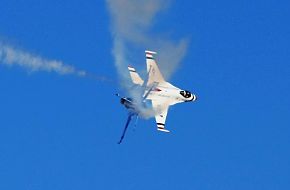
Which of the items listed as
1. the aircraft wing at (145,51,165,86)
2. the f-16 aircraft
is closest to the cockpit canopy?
the f-16 aircraft

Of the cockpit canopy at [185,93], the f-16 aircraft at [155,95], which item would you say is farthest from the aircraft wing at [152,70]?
the cockpit canopy at [185,93]

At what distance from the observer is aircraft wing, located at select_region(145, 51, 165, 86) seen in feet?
229

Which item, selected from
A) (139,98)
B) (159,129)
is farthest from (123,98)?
(159,129)

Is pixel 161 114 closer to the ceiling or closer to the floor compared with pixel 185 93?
closer to the floor

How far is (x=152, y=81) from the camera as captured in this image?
2736 inches

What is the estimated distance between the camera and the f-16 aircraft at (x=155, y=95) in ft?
220

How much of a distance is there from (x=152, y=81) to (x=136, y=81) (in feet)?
5.59

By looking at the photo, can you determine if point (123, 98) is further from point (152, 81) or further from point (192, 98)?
point (192, 98)

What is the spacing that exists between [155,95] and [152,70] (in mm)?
2123

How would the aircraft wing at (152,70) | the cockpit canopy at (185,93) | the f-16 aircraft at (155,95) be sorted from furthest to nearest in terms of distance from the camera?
1. the cockpit canopy at (185,93)
2. the aircraft wing at (152,70)
3. the f-16 aircraft at (155,95)

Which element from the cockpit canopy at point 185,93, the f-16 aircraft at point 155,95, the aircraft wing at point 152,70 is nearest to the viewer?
the f-16 aircraft at point 155,95

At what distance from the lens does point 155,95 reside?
69.4 metres

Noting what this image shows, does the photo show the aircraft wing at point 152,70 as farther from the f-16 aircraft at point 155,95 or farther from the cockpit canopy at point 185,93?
the cockpit canopy at point 185,93

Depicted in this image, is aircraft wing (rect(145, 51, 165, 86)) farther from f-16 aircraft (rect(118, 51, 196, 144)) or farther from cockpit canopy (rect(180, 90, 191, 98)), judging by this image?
cockpit canopy (rect(180, 90, 191, 98))
